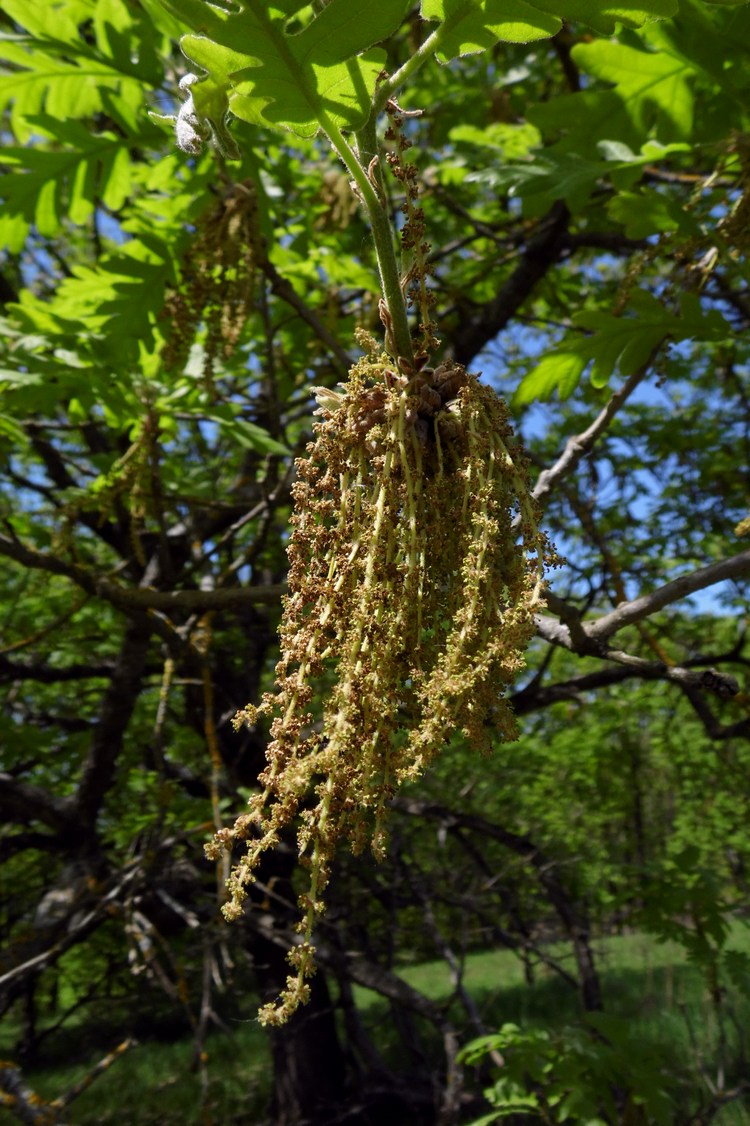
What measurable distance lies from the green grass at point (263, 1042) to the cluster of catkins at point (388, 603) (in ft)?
16.2

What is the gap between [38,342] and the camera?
9.17 ft

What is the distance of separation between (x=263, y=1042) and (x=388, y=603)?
10922 mm

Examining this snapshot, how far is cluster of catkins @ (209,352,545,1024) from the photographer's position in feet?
3.09

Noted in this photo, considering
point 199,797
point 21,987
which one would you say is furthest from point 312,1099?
point 21,987

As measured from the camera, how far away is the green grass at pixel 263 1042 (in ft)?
24.1

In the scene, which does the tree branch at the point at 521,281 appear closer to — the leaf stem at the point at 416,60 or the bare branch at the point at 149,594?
the bare branch at the point at 149,594

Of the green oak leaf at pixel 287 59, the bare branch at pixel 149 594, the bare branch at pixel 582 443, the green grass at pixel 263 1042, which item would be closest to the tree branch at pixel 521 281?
the bare branch at pixel 582 443

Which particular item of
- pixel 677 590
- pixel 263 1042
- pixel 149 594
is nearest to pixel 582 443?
pixel 677 590

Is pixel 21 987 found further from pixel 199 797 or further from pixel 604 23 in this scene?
pixel 604 23

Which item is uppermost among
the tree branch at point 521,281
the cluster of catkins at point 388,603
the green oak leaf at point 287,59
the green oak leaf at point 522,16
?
the tree branch at point 521,281

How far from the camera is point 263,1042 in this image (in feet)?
33.3

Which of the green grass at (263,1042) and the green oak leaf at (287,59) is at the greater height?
the green oak leaf at (287,59)

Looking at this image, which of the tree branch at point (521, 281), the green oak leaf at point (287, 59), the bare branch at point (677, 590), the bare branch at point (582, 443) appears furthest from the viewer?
the tree branch at point (521, 281)

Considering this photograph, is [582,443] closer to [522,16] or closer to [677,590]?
[677,590]
